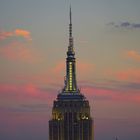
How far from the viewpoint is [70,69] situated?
139125mm

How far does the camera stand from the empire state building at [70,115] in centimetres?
14088

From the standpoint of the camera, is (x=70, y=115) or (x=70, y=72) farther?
(x=70, y=115)

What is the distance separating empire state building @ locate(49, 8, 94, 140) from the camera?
5546 inches

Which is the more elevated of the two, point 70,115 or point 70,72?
point 70,72

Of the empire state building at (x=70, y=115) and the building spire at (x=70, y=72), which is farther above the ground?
the building spire at (x=70, y=72)

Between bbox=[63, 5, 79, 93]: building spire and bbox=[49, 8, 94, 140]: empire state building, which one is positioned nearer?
bbox=[63, 5, 79, 93]: building spire

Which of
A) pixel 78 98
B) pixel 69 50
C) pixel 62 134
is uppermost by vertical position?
pixel 69 50

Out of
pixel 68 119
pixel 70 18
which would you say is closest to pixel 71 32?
pixel 70 18

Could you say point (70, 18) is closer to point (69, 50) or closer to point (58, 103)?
point (69, 50)

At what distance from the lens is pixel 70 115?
141250mm

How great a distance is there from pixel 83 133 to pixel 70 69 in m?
17.8

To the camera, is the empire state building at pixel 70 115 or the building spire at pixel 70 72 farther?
the empire state building at pixel 70 115

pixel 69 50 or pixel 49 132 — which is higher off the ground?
pixel 69 50

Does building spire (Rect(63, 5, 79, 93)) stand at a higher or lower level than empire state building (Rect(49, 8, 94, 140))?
higher
